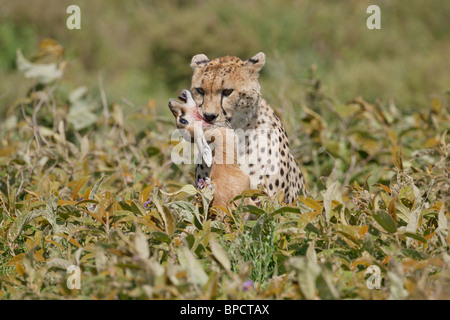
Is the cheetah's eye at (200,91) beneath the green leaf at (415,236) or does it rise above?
above

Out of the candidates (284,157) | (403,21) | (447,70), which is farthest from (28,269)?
(403,21)

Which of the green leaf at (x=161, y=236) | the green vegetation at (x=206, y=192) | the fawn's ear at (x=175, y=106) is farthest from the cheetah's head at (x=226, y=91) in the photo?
the green leaf at (x=161, y=236)

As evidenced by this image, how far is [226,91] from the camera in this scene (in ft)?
11.4

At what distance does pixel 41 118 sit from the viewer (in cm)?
537

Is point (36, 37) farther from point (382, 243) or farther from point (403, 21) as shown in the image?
point (382, 243)

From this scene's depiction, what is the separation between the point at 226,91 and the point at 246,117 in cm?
21

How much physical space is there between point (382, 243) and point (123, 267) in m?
1.09

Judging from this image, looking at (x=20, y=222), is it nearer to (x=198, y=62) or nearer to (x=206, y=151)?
(x=206, y=151)

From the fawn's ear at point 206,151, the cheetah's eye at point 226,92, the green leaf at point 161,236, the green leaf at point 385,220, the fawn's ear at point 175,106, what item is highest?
the cheetah's eye at point 226,92

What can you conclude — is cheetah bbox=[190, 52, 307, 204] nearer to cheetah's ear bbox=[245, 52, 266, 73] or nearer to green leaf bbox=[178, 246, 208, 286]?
cheetah's ear bbox=[245, 52, 266, 73]

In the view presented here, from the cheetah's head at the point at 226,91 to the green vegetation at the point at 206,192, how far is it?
54 centimetres

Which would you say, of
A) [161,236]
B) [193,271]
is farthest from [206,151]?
[193,271]

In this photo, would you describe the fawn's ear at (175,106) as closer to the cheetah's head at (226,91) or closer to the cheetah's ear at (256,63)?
the cheetah's head at (226,91)

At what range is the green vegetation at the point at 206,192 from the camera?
6.97 feet
